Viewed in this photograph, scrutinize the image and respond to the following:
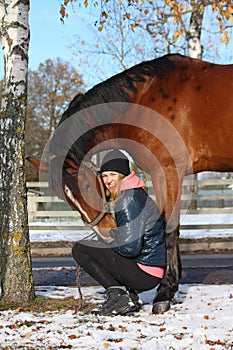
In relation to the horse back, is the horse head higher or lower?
lower

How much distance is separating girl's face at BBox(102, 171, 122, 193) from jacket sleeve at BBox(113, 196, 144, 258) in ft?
0.65

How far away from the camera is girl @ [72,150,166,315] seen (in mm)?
4156

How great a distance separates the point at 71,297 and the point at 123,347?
6.04 ft

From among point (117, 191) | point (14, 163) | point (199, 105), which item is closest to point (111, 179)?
point (117, 191)

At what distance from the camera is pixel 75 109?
191 inches

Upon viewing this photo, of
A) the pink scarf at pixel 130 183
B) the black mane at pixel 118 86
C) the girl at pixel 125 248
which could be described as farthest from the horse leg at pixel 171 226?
the black mane at pixel 118 86

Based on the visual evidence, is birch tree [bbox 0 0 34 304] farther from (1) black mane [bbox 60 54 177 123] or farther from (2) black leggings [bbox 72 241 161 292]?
(2) black leggings [bbox 72 241 161 292]

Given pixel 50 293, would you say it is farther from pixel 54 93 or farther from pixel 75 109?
pixel 54 93

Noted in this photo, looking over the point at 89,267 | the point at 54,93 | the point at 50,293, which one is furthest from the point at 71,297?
the point at 54,93

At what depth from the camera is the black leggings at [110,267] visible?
14.2 ft

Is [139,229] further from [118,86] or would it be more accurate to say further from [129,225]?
[118,86]

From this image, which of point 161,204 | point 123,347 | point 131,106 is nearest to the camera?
point 123,347

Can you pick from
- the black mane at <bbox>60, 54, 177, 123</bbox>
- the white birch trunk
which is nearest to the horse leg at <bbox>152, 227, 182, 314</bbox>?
the black mane at <bbox>60, 54, 177, 123</bbox>

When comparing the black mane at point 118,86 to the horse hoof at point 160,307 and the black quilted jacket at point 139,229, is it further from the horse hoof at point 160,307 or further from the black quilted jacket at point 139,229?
the horse hoof at point 160,307
